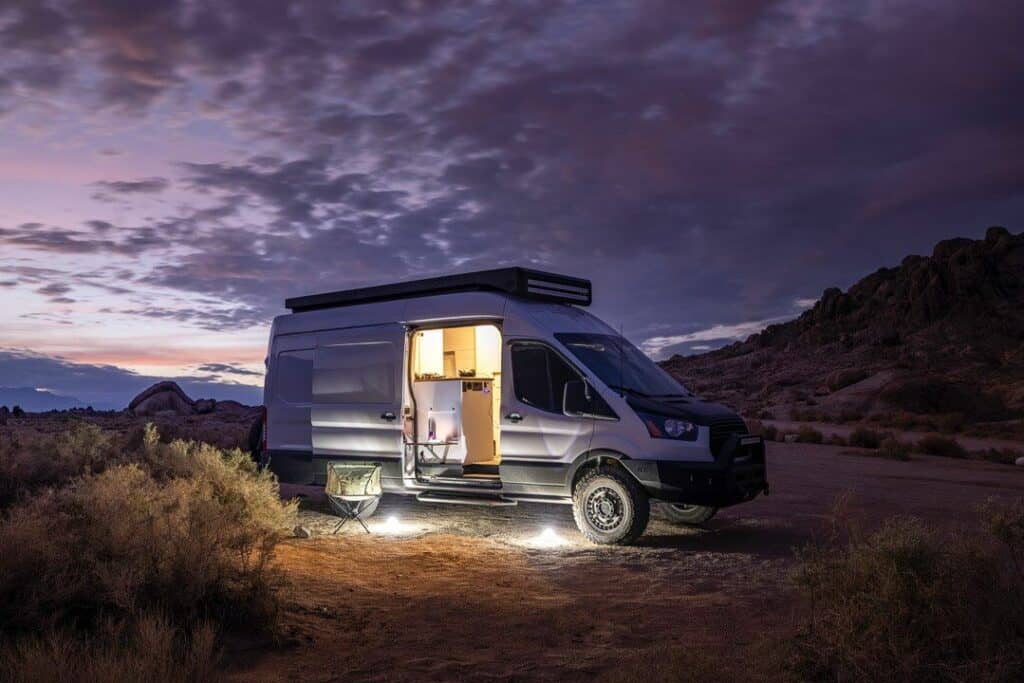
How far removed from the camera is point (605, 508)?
32.1ft

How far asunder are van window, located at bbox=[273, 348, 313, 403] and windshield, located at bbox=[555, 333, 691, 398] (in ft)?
14.7

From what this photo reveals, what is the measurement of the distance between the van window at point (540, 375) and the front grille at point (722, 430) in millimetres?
1722

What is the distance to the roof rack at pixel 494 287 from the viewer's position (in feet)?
36.4

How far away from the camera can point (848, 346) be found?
7519cm

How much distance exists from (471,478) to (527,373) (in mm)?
1831

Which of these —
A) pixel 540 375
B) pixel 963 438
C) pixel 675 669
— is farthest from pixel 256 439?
pixel 963 438

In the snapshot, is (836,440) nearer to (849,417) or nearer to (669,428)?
(849,417)

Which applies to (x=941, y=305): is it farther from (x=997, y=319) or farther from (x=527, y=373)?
(x=527, y=373)

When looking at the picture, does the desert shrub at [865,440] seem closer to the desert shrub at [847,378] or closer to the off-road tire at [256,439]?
the off-road tire at [256,439]

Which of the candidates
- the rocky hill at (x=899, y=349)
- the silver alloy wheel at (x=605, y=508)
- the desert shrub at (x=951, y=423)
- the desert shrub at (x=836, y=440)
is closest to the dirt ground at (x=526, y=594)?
the silver alloy wheel at (x=605, y=508)

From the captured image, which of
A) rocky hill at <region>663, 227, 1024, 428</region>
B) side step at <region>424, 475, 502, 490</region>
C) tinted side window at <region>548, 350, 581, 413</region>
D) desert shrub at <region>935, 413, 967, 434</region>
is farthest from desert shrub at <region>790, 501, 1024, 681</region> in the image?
rocky hill at <region>663, 227, 1024, 428</region>

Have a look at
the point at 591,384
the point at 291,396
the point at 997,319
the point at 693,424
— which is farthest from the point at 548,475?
the point at 997,319

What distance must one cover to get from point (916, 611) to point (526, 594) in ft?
11.6

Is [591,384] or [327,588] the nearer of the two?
[327,588]
